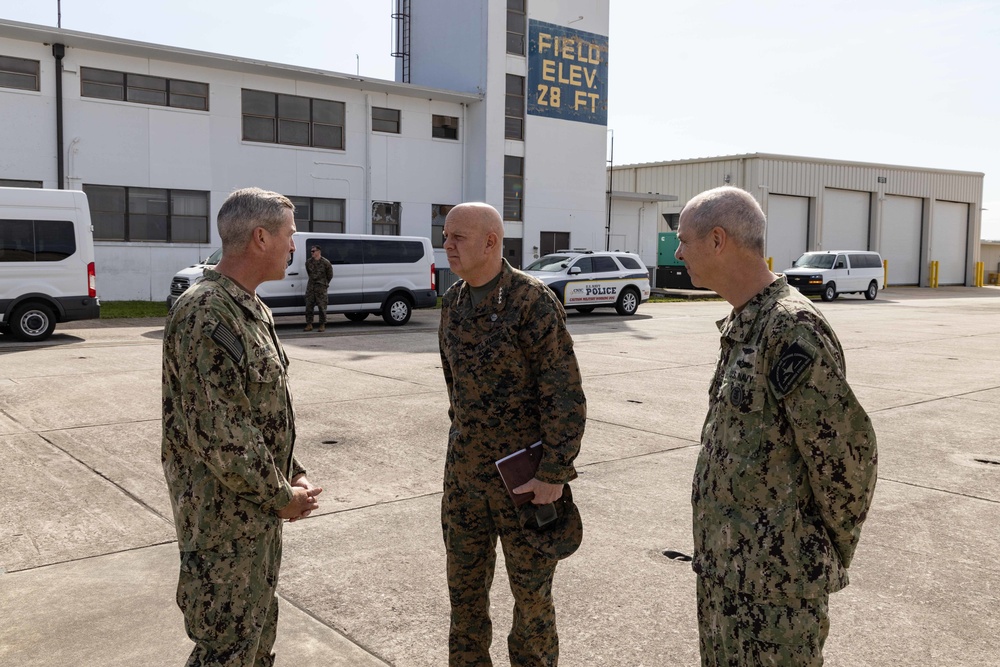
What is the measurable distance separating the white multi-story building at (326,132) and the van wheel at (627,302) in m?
8.85

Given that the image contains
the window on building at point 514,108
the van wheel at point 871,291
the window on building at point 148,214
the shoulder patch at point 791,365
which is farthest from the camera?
the van wheel at point 871,291

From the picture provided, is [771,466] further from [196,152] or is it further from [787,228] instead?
[787,228]

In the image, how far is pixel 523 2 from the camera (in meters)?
30.9

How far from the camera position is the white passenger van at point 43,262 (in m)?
14.3

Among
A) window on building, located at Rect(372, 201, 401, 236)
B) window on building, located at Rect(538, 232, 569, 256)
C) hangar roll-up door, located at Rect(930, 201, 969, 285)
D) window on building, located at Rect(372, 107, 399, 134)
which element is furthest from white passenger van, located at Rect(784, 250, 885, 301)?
hangar roll-up door, located at Rect(930, 201, 969, 285)

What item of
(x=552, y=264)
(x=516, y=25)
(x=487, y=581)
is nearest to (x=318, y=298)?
(x=552, y=264)

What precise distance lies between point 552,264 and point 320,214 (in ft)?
29.1

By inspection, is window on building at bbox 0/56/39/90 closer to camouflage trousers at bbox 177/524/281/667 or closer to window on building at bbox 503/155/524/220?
window on building at bbox 503/155/524/220

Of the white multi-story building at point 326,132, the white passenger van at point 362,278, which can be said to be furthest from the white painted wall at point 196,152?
the white passenger van at point 362,278

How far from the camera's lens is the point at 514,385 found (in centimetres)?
309

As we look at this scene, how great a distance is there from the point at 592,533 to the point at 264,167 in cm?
2318

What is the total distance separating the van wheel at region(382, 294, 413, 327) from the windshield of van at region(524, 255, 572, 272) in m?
4.29

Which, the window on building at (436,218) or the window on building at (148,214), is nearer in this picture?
the window on building at (148,214)

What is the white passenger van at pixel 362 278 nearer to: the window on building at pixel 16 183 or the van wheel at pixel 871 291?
the window on building at pixel 16 183
